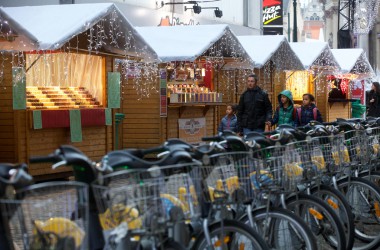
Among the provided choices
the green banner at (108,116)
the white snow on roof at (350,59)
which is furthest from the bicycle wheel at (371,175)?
the white snow on roof at (350,59)

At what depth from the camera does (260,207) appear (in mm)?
5812

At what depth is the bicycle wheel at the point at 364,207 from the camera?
749 centimetres

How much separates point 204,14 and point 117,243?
2598cm

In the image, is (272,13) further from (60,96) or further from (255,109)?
(255,109)

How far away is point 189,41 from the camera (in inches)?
685

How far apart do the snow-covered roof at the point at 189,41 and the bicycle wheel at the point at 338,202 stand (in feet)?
32.7

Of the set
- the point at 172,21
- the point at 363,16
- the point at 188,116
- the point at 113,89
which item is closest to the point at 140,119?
the point at 188,116

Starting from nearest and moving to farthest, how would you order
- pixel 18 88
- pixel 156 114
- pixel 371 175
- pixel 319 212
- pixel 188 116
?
pixel 319 212 → pixel 371 175 → pixel 18 88 → pixel 156 114 → pixel 188 116

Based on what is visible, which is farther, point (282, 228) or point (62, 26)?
point (62, 26)

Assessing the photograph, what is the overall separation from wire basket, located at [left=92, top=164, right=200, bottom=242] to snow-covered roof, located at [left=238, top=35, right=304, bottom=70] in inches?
584

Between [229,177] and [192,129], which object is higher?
[229,177]

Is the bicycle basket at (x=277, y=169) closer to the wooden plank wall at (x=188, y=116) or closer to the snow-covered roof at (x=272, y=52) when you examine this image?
the wooden plank wall at (x=188, y=116)

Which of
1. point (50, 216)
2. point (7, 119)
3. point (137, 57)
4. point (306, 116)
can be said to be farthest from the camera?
point (137, 57)

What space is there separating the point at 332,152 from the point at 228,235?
202cm
